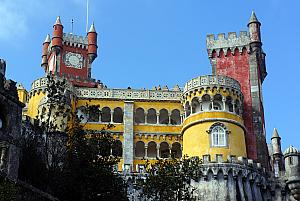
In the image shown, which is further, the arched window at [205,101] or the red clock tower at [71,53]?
the red clock tower at [71,53]

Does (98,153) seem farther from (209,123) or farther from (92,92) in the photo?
(92,92)

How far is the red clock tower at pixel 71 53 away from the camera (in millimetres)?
78062

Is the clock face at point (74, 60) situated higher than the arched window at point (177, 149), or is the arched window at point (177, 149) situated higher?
the clock face at point (74, 60)

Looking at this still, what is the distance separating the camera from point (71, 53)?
79750 mm

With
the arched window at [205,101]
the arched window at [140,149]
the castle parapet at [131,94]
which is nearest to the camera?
the arched window at [205,101]

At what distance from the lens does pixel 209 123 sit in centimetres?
5872

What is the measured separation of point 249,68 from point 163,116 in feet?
34.6

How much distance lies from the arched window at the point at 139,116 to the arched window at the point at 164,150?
3.56 m

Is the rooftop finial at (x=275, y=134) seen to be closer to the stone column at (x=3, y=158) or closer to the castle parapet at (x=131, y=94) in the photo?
the castle parapet at (x=131, y=94)

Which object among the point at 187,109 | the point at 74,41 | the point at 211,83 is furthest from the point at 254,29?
the point at 74,41

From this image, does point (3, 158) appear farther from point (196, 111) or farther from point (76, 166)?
point (196, 111)

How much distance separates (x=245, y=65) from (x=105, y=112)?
15.8m

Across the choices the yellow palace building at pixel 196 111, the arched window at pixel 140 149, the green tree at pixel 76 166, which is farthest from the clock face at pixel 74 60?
the green tree at pixel 76 166

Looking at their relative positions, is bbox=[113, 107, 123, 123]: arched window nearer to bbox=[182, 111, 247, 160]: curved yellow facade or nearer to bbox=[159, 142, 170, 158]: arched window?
bbox=[159, 142, 170, 158]: arched window
